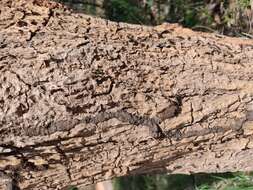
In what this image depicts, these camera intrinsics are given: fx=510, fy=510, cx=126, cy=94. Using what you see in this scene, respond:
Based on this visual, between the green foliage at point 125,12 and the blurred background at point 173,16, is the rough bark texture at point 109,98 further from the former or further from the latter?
the green foliage at point 125,12

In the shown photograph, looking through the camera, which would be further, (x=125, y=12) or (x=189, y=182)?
(x=125, y=12)

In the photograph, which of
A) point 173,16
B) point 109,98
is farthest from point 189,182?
point 109,98

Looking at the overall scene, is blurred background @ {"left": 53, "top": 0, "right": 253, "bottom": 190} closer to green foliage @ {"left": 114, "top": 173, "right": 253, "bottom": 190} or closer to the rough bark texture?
green foliage @ {"left": 114, "top": 173, "right": 253, "bottom": 190}

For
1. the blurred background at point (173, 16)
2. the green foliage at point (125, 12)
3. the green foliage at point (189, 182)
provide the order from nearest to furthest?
the green foliage at point (189, 182) < the blurred background at point (173, 16) < the green foliage at point (125, 12)

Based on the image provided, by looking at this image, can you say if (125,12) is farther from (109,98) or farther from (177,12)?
(109,98)

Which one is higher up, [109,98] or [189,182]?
[109,98]

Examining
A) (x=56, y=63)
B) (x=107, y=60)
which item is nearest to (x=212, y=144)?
(x=107, y=60)

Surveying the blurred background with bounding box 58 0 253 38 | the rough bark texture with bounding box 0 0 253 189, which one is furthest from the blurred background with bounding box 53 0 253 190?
the rough bark texture with bounding box 0 0 253 189

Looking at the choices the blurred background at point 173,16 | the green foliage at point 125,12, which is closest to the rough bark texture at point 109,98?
the blurred background at point 173,16
